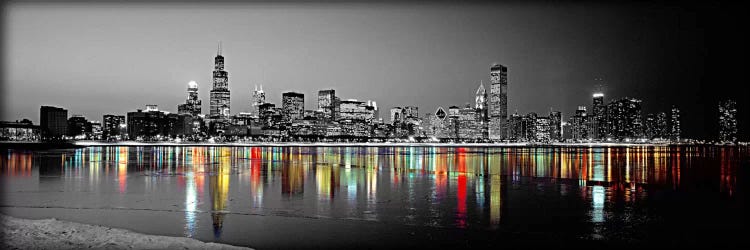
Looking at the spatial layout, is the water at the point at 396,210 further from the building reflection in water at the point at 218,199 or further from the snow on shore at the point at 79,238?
the snow on shore at the point at 79,238

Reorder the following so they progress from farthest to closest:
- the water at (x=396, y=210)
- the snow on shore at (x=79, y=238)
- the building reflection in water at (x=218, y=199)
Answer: the building reflection in water at (x=218, y=199), the water at (x=396, y=210), the snow on shore at (x=79, y=238)

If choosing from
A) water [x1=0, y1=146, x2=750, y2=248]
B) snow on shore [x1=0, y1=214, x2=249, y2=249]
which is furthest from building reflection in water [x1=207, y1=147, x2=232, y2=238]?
snow on shore [x1=0, y1=214, x2=249, y2=249]

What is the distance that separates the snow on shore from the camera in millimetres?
10047

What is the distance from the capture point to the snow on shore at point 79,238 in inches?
396

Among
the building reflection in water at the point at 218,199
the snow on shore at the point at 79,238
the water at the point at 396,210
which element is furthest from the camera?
the building reflection in water at the point at 218,199

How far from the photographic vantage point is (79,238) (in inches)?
420

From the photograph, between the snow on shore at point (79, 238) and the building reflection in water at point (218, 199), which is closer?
the snow on shore at point (79, 238)

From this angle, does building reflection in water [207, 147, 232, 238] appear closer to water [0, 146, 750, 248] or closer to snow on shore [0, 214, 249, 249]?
water [0, 146, 750, 248]

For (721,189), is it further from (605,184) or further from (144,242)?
(144,242)

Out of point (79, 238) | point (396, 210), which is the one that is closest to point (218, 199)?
point (396, 210)

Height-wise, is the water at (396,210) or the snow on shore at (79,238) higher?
the snow on shore at (79,238)

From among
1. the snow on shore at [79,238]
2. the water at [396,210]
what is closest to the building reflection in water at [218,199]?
the water at [396,210]

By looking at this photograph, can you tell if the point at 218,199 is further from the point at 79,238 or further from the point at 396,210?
the point at 79,238

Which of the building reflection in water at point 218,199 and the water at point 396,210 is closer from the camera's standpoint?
the water at point 396,210
